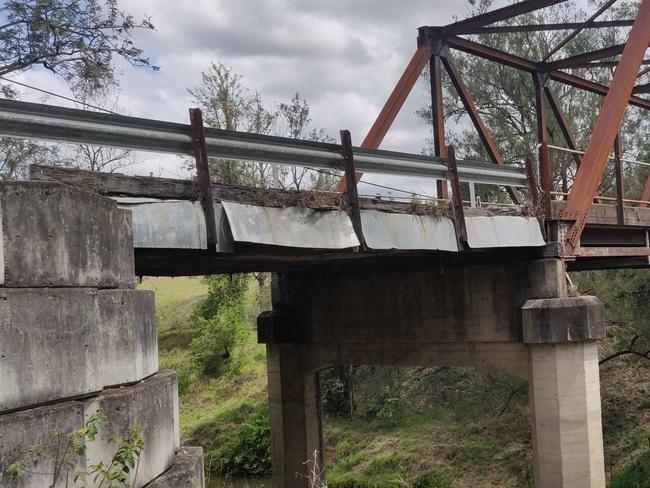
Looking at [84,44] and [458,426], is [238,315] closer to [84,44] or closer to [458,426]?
[458,426]

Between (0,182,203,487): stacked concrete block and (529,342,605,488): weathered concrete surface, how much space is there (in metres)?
8.09

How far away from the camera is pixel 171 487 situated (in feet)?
16.8

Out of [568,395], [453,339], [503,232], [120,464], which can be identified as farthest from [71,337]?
[453,339]

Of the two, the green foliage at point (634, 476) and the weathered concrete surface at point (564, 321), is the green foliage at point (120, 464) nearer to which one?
the weathered concrete surface at point (564, 321)

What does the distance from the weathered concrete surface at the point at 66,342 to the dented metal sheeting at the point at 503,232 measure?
641cm

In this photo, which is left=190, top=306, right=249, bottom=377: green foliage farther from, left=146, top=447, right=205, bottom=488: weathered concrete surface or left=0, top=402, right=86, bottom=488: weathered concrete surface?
left=0, top=402, right=86, bottom=488: weathered concrete surface

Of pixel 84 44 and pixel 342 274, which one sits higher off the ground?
pixel 84 44

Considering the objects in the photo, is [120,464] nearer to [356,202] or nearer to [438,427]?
[356,202]

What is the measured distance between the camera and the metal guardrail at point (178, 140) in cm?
571

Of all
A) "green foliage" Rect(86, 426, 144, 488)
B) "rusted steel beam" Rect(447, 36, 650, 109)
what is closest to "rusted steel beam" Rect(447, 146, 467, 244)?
"green foliage" Rect(86, 426, 144, 488)

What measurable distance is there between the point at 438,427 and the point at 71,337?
2016cm

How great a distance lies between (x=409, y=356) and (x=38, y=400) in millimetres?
10999

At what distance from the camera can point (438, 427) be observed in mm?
23016

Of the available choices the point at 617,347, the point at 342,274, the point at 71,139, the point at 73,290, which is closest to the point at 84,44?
the point at 342,274
